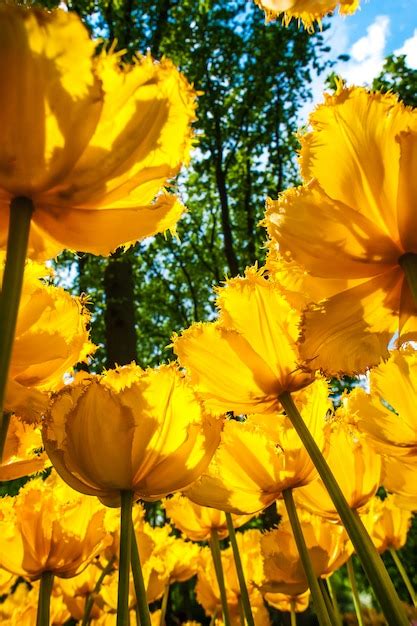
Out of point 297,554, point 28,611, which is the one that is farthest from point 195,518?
point 28,611

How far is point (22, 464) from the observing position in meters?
1.13

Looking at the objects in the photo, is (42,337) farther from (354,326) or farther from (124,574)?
(354,326)

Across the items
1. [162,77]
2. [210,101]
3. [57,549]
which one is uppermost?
[210,101]

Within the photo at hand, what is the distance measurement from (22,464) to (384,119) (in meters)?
0.87

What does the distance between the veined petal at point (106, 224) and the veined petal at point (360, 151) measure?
28 centimetres

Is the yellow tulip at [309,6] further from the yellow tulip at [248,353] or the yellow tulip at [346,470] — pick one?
the yellow tulip at [346,470]

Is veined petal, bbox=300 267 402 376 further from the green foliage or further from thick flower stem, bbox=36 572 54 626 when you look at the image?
the green foliage

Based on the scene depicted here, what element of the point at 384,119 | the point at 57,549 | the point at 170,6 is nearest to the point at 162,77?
the point at 384,119

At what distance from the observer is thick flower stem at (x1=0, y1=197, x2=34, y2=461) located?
0.56m

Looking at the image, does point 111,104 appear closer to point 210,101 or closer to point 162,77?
point 162,77

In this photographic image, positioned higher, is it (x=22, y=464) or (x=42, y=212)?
(x=42, y=212)

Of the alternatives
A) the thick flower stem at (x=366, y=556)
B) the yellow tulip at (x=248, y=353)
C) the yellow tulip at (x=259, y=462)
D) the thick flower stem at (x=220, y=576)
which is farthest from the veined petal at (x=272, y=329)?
the thick flower stem at (x=220, y=576)

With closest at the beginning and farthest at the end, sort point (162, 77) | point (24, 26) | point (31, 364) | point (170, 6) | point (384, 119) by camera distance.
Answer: point (24, 26) → point (162, 77) → point (384, 119) → point (31, 364) → point (170, 6)

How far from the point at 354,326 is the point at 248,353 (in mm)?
329
